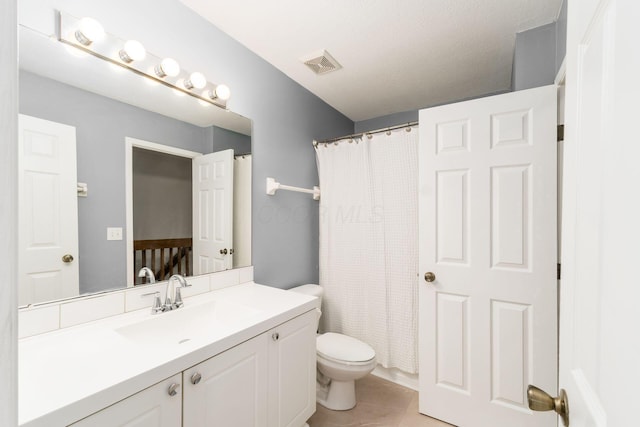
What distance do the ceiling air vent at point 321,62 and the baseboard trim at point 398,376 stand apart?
2438mm

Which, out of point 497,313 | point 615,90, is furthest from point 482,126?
point 615,90

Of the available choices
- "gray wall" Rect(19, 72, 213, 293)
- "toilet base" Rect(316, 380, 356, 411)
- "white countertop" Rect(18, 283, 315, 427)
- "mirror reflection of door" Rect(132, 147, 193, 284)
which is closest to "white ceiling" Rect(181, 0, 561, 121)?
"gray wall" Rect(19, 72, 213, 293)

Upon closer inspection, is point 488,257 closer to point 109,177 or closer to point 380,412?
point 380,412

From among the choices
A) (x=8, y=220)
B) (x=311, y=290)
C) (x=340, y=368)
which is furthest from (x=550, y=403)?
(x=311, y=290)

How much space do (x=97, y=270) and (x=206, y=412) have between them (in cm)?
76

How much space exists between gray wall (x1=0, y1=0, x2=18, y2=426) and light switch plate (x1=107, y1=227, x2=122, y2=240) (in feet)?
4.09

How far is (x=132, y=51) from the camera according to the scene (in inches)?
50.2

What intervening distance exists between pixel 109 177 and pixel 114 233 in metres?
0.26

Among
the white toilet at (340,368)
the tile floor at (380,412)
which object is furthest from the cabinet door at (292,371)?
the tile floor at (380,412)

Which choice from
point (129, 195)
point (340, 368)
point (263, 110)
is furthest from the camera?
point (263, 110)

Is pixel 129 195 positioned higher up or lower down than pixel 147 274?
higher up

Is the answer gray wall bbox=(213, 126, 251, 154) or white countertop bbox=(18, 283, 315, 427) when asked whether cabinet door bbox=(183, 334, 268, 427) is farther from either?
gray wall bbox=(213, 126, 251, 154)

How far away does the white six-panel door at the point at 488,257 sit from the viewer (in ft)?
4.96

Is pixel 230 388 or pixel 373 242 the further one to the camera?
pixel 373 242
